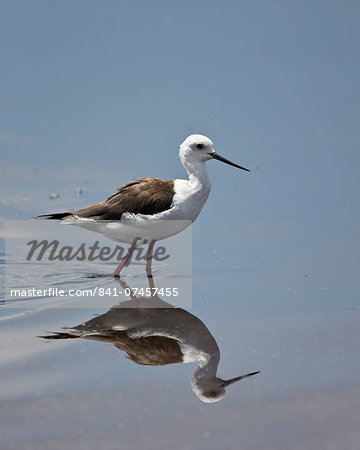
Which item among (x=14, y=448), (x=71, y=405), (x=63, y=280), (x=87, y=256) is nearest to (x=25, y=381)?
(x=71, y=405)

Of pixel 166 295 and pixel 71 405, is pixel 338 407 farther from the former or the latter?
pixel 166 295

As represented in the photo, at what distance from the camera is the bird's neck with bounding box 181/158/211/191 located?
9469 millimetres

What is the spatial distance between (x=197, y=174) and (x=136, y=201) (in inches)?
40.0

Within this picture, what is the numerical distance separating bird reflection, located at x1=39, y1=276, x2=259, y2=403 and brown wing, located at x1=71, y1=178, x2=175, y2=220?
1569mm

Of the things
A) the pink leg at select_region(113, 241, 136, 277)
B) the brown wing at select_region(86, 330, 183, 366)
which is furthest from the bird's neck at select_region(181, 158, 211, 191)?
the brown wing at select_region(86, 330, 183, 366)

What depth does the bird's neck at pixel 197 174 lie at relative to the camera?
9469 mm

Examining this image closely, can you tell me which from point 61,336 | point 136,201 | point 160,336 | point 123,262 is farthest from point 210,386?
point 123,262

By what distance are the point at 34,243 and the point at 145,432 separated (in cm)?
762

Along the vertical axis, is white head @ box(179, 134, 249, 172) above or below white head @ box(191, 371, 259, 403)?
above

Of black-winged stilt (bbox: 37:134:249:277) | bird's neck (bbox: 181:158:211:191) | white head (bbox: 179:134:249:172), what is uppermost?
white head (bbox: 179:134:249:172)

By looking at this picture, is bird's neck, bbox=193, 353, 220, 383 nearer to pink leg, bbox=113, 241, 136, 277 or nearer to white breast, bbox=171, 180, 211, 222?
white breast, bbox=171, 180, 211, 222

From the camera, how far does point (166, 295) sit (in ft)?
28.2

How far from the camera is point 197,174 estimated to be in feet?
31.3

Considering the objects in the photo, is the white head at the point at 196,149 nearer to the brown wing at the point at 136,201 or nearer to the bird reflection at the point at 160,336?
the brown wing at the point at 136,201
